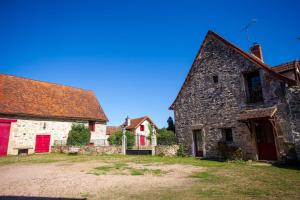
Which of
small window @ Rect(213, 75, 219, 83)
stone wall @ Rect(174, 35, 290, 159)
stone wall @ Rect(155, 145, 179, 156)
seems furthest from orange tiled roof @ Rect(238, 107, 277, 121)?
stone wall @ Rect(155, 145, 179, 156)

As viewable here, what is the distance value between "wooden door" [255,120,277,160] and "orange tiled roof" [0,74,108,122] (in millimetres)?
17832

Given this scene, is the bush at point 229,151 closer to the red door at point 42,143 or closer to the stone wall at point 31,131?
the stone wall at point 31,131

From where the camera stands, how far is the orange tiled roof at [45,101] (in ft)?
60.5

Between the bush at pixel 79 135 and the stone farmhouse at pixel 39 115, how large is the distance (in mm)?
795

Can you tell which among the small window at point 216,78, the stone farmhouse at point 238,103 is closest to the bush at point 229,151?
the stone farmhouse at point 238,103

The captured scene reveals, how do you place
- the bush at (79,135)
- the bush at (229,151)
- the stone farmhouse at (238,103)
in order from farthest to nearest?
the bush at (79,135) → the bush at (229,151) → the stone farmhouse at (238,103)

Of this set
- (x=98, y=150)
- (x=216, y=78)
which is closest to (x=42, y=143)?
(x=98, y=150)

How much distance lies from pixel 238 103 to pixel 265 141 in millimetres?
2690

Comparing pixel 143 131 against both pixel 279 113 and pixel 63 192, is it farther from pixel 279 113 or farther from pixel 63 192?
pixel 63 192

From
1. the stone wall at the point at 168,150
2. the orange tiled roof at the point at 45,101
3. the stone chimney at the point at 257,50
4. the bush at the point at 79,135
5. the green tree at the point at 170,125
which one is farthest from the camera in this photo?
the green tree at the point at 170,125

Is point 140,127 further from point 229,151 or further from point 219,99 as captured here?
point 229,151

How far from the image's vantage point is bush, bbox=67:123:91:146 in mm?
19938

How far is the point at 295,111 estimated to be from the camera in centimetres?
973

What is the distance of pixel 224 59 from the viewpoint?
13.4m
